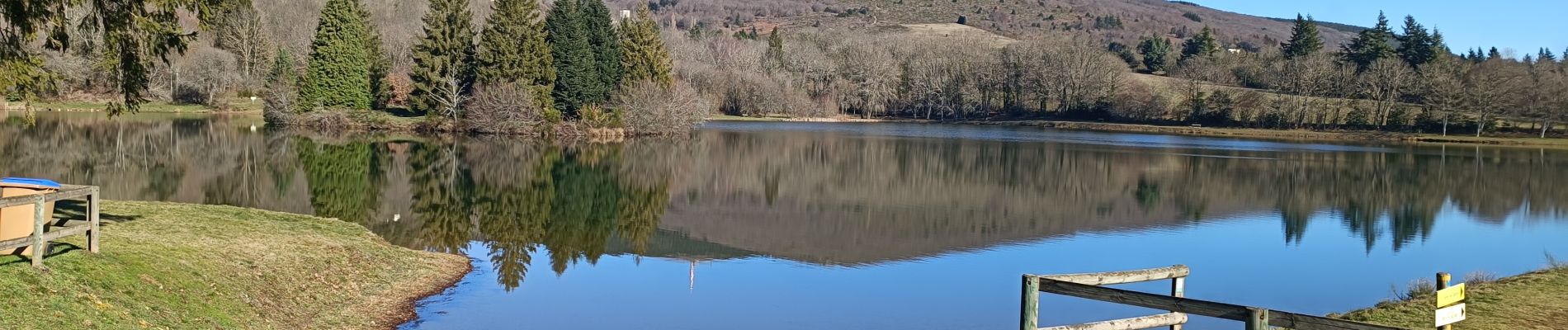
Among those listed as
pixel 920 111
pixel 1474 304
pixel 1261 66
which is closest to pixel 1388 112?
pixel 1261 66

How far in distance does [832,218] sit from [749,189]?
26.5 feet

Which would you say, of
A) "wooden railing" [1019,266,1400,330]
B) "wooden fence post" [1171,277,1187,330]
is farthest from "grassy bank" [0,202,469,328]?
"wooden fence post" [1171,277,1187,330]

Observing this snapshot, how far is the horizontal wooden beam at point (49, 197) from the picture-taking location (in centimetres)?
1129

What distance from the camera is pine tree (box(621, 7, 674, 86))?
261ft

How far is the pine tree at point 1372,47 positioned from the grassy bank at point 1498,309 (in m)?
107

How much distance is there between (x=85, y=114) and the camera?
262ft

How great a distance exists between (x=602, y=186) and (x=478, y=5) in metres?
134

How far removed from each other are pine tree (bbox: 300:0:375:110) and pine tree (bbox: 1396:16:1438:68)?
9313cm

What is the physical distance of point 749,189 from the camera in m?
39.4

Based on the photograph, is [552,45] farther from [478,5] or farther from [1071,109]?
[478,5]

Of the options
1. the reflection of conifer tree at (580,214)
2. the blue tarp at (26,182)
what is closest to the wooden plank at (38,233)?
the blue tarp at (26,182)

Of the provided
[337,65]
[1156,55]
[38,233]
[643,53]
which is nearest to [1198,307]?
[38,233]

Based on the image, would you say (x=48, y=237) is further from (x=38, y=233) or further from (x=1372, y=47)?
(x=1372, y=47)

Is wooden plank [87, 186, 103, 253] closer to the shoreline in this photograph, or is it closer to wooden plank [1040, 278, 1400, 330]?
wooden plank [1040, 278, 1400, 330]
